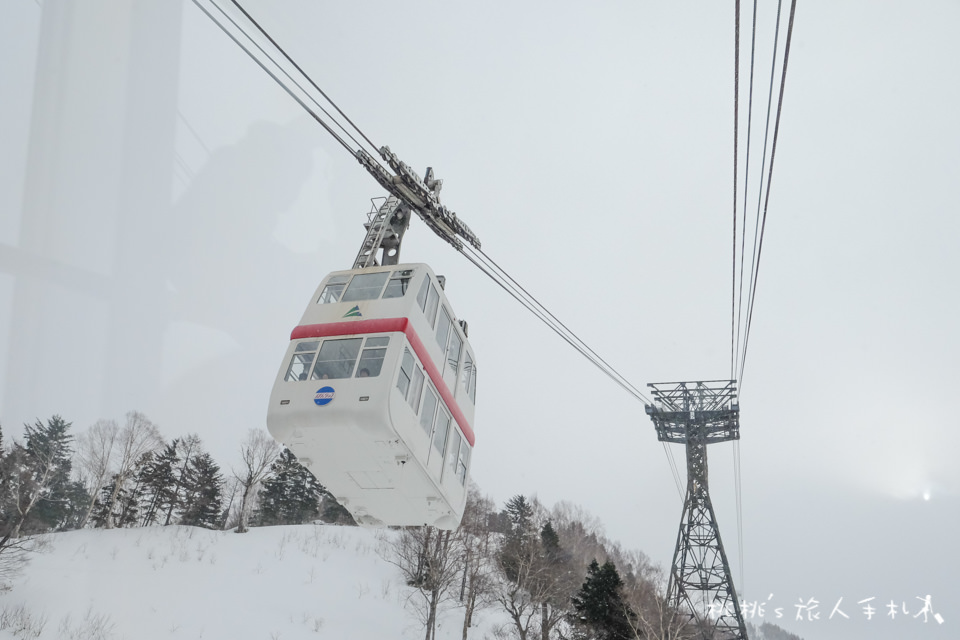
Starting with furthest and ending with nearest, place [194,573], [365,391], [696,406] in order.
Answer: [696,406]
[194,573]
[365,391]

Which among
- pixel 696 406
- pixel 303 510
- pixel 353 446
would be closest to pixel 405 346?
pixel 353 446

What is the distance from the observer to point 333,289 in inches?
482

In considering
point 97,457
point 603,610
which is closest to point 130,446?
point 97,457

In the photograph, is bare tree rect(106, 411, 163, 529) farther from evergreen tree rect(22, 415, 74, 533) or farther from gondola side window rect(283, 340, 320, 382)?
gondola side window rect(283, 340, 320, 382)

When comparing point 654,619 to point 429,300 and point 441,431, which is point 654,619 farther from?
point 429,300

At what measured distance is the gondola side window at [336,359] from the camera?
1045 centimetres

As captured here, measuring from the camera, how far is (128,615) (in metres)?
25.9

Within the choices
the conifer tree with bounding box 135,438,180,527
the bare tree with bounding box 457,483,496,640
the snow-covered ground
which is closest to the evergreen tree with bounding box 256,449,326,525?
the conifer tree with bounding box 135,438,180,527

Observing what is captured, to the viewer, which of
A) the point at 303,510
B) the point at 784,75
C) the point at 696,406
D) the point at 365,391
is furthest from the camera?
the point at 303,510

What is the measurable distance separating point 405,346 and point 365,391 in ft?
3.50

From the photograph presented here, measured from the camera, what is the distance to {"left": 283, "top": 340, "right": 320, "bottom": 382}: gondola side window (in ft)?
34.9

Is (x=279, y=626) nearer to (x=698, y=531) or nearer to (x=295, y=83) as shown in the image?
(x=698, y=531)

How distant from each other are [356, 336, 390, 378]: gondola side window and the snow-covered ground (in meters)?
20.8

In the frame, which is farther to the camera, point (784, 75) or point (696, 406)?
point (696, 406)
